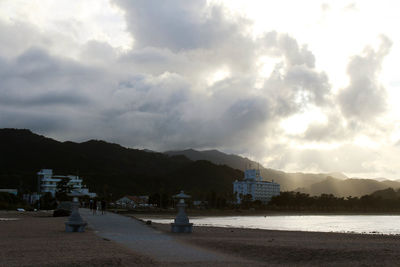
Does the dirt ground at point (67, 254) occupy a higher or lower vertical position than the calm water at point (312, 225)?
higher

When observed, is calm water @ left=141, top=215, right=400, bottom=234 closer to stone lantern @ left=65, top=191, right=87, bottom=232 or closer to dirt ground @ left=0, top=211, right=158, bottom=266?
stone lantern @ left=65, top=191, right=87, bottom=232

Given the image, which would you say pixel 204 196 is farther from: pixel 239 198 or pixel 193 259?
pixel 193 259

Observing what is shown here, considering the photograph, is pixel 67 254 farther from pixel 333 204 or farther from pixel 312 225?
pixel 333 204

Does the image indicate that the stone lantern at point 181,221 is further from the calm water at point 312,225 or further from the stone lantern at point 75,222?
the calm water at point 312,225

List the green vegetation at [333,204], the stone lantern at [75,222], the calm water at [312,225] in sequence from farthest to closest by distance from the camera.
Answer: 1. the green vegetation at [333,204]
2. the calm water at [312,225]
3. the stone lantern at [75,222]

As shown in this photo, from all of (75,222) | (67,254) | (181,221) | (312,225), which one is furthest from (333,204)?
(67,254)

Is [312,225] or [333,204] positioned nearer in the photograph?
[312,225]

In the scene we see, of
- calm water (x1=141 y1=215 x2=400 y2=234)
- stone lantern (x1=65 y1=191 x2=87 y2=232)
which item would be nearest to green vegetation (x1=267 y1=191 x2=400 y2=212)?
calm water (x1=141 y1=215 x2=400 y2=234)

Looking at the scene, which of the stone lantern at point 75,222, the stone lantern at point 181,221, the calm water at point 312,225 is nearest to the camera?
the stone lantern at point 75,222

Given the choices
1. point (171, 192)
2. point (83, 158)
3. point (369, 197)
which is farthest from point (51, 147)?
point (369, 197)

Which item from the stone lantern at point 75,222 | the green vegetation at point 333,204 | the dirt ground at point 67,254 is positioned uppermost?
→ the stone lantern at point 75,222

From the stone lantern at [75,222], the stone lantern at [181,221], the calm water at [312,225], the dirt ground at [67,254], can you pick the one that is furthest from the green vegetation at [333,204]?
the dirt ground at [67,254]

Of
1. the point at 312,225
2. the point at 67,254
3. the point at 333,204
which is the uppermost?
Answer: the point at 67,254

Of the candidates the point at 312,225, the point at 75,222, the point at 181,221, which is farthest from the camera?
the point at 312,225
